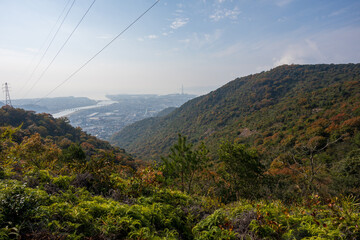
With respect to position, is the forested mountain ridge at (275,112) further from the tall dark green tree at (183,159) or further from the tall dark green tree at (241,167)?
the tall dark green tree at (183,159)

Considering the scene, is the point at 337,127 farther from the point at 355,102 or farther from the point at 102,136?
the point at 102,136

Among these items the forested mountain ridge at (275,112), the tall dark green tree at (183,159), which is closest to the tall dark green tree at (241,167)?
the tall dark green tree at (183,159)

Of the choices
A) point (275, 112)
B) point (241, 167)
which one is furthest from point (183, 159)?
point (275, 112)

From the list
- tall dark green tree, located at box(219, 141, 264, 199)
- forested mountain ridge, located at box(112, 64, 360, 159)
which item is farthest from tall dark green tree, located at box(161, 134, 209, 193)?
forested mountain ridge, located at box(112, 64, 360, 159)

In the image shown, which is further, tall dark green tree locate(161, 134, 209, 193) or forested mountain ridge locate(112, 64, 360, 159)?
forested mountain ridge locate(112, 64, 360, 159)

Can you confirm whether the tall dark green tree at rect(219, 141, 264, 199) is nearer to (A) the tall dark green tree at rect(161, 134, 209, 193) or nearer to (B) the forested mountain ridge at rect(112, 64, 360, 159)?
(A) the tall dark green tree at rect(161, 134, 209, 193)

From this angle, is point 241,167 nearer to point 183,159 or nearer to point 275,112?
point 183,159

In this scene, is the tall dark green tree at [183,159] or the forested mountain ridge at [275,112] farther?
the forested mountain ridge at [275,112]

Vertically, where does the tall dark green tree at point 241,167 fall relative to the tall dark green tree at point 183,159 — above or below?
below

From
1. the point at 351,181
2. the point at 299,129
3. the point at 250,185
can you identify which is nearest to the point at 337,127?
the point at 299,129
